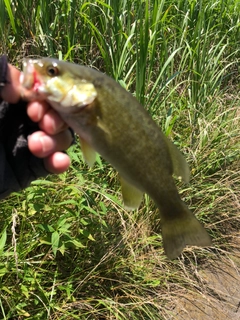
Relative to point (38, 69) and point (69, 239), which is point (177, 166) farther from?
point (69, 239)

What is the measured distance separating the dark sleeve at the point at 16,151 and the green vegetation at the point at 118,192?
0.42 m

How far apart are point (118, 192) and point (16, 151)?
4.22ft

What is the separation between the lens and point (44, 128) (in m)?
1.37

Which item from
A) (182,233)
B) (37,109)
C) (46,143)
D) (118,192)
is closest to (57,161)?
(46,143)

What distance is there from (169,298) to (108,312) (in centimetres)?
47

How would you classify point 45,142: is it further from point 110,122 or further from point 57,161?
point 110,122

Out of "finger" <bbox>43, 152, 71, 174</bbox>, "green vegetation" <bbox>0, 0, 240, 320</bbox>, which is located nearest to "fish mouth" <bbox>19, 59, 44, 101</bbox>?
"finger" <bbox>43, 152, 71, 174</bbox>

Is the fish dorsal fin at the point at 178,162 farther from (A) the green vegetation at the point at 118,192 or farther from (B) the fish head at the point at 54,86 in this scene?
(A) the green vegetation at the point at 118,192

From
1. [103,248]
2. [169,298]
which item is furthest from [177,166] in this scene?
[169,298]

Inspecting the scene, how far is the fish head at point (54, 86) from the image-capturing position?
50.9 inches

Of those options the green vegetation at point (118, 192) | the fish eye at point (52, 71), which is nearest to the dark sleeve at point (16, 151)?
the fish eye at point (52, 71)

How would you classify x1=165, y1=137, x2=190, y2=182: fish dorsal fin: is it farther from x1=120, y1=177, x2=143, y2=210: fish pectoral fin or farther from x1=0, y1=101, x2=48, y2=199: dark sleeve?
x1=0, y1=101, x2=48, y2=199: dark sleeve

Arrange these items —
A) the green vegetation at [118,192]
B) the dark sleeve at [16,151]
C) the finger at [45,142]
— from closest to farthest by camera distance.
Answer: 1. the finger at [45,142]
2. the dark sleeve at [16,151]
3. the green vegetation at [118,192]

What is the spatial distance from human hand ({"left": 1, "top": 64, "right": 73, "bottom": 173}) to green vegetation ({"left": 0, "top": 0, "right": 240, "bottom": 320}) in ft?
2.14
